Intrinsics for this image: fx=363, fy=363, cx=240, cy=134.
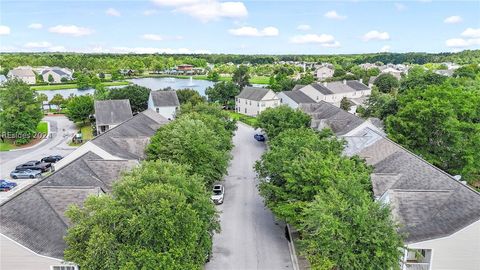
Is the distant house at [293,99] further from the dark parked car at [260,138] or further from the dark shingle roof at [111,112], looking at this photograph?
the dark shingle roof at [111,112]

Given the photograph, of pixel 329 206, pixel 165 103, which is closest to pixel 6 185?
pixel 165 103

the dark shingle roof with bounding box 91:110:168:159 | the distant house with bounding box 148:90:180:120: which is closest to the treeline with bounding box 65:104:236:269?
the dark shingle roof with bounding box 91:110:168:159

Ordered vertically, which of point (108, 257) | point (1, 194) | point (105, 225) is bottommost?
point (1, 194)

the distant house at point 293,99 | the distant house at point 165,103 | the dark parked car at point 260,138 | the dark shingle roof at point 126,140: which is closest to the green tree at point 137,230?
the dark shingle roof at point 126,140

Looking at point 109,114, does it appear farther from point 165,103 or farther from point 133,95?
point 133,95

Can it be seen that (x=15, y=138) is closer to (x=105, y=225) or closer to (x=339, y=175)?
(x=105, y=225)

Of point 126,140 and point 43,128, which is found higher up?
point 126,140

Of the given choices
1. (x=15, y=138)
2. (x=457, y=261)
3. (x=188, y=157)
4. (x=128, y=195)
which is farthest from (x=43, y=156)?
(x=457, y=261)
